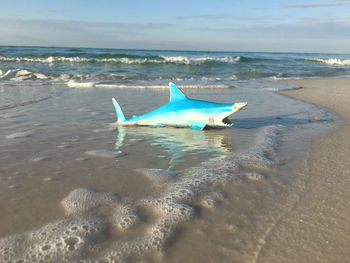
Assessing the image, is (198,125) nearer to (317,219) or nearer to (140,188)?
(140,188)

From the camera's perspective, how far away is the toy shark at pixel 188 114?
14.9 ft

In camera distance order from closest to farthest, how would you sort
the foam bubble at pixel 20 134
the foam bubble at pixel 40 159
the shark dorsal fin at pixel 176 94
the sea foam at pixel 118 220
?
1. the sea foam at pixel 118 220
2. the foam bubble at pixel 40 159
3. the foam bubble at pixel 20 134
4. the shark dorsal fin at pixel 176 94

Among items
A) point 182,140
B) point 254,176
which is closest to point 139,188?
point 254,176

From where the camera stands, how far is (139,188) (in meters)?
2.64

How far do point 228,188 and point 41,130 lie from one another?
2.95m

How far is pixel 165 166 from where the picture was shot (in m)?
3.18

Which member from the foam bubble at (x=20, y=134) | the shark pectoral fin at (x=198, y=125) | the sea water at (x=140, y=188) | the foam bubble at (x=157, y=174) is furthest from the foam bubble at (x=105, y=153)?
the shark pectoral fin at (x=198, y=125)

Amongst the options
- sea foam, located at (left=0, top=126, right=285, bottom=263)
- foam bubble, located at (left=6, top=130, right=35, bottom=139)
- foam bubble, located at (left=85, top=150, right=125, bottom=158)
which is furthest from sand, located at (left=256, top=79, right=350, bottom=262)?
foam bubble, located at (left=6, top=130, right=35, bottom=139)

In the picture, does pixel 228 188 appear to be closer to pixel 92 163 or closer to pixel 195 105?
pixel 92 163

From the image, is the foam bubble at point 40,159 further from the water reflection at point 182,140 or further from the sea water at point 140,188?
the water reflection at point 182,140

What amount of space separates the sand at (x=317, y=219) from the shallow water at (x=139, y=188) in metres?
0.13

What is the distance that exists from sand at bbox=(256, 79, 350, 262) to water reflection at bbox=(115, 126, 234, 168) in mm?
1005

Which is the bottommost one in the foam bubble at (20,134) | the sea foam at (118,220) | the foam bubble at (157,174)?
the foam bubble at (20,134)

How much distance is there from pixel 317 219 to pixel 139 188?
4.32 ft
